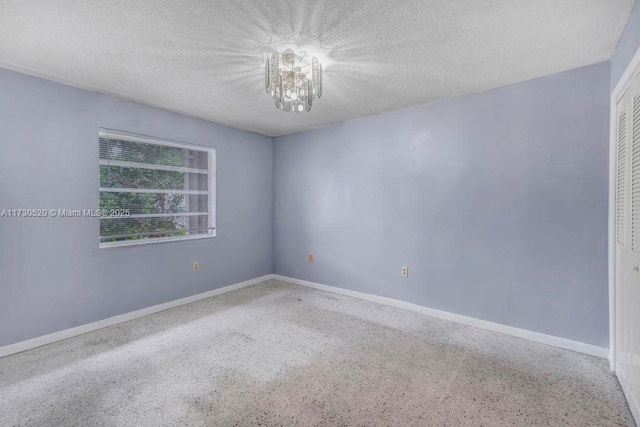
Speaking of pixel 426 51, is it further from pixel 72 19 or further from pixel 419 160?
pixel 72 19

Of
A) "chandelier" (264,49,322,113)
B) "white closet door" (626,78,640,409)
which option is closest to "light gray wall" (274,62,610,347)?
"white closet door" (626,78,640,409)

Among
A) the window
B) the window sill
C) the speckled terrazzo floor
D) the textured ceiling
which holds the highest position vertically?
the textured ceiling

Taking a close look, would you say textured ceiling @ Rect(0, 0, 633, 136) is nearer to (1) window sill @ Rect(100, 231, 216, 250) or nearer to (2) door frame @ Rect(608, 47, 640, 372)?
(2) door frame @ Rect(608, 47, 640, 372)

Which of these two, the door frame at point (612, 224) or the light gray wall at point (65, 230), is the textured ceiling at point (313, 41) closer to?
the light gray wall at point (65, 230)

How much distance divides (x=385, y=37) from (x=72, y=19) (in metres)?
1.93

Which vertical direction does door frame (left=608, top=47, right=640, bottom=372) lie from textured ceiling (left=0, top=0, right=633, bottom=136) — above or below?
below

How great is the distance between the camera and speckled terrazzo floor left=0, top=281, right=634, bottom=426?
1.67m

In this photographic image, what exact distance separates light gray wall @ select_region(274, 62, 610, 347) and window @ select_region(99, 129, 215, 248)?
159 centimetres

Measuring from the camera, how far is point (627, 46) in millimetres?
1787

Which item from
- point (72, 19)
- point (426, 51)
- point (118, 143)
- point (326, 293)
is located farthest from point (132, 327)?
point (426, 51)

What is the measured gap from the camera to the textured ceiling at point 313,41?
162 cm

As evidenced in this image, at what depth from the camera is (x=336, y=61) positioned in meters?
2.22

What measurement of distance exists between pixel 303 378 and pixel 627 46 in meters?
3.02

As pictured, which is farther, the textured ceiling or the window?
the window
